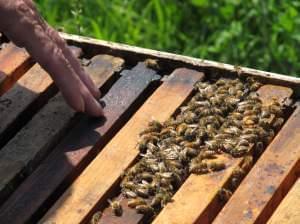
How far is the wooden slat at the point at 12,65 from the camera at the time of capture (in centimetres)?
419

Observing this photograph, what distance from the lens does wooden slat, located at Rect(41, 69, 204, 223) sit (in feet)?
11.3

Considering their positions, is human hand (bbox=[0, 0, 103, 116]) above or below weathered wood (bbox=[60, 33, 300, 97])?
above

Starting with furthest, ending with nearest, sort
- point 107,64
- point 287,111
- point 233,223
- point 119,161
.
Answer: point 107,64 → point 287,111 → point 119,161 → point 233,223

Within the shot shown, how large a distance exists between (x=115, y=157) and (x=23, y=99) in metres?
0.62

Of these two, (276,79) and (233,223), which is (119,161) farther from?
(276,79)

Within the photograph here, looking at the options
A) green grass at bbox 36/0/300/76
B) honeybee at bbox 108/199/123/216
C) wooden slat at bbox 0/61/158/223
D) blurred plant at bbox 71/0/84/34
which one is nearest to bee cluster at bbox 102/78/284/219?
honeybee at bbox 108/199/123/216

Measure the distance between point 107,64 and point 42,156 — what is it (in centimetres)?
71

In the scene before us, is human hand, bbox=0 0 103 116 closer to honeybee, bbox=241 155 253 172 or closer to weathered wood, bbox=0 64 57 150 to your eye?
weathered wood, bbox=0 64 57 150

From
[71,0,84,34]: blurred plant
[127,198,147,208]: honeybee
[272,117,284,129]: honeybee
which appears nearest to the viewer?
[127,198,147,208]: honeybee

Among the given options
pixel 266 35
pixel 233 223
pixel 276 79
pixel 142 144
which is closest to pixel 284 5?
pixel 266 35

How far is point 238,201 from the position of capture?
3398 millimetres

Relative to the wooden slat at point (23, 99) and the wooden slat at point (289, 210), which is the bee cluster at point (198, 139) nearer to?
the wooden slat at point (289, 210)

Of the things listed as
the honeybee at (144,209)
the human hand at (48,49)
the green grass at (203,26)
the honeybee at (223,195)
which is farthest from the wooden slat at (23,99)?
the green grass at (203,26)

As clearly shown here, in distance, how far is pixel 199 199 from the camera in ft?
11.2
